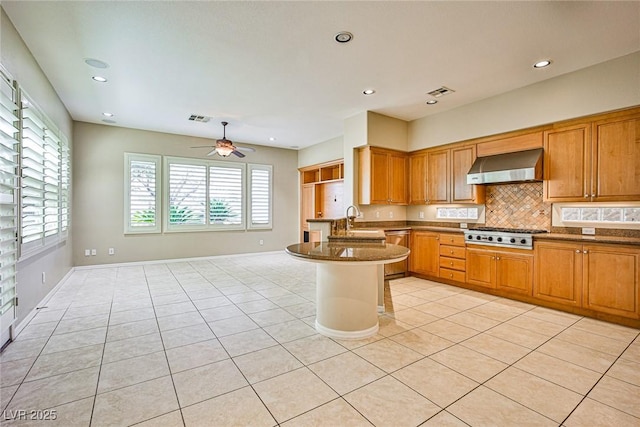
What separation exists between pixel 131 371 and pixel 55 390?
1.43 ft

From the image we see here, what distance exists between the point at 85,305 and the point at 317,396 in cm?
348

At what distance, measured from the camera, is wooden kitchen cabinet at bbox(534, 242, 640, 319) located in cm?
314

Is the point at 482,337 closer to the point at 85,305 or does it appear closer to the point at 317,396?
the point at 317,396

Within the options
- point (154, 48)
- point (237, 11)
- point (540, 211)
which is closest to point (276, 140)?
point (154, 48)

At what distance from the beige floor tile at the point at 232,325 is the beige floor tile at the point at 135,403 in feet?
2.96

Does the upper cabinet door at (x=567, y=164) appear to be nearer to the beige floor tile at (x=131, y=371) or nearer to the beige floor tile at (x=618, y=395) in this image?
the beige floor tile at (x=618, y=395)

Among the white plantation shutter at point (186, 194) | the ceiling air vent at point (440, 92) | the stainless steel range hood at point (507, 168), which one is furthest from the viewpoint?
the white plantation shutter at point (186, 194)

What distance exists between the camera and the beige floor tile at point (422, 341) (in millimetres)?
2654

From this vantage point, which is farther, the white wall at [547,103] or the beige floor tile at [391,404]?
the white wall at [547,103]

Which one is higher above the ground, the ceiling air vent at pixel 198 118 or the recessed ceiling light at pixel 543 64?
the ceiling air vent at pixel 198 118

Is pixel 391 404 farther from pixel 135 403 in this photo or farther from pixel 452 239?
pixel 452 239

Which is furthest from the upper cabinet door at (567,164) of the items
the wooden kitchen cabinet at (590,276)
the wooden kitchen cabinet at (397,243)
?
the wooden kitchen cabinet at (397,243)

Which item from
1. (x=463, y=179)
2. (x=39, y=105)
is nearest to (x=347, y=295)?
(x=463, y=179)

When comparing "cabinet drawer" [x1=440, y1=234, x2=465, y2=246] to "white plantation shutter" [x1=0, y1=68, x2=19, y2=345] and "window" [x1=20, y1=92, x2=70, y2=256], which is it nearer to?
"white plantation shutter" [x1=0, y1=68, x2=19, y2=345]
